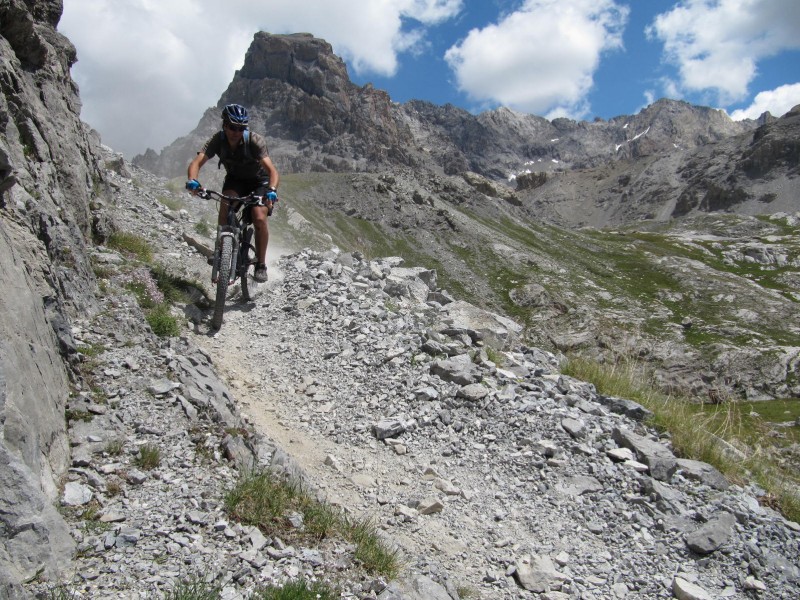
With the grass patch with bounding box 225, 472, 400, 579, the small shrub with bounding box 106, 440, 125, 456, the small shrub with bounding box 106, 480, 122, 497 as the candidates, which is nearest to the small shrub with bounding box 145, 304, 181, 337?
the small shrub with bounding box 106, 440, 125, 456

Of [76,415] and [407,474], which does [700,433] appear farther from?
[76,415]

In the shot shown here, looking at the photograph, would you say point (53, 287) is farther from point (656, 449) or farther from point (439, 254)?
point (439, 254)

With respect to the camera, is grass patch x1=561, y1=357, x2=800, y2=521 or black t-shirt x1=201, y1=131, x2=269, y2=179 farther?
black t-shirt x1=201, y1=131, x2=269, y2=179

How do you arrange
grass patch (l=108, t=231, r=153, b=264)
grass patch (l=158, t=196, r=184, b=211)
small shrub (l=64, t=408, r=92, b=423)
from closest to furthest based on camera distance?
1. small shrub (l=64, t=408, r=92, b=423)
2. grass patch (l=108, t=231, r=153, b=264)
3. grass patch (l=158, t=196, r=184, b=211)

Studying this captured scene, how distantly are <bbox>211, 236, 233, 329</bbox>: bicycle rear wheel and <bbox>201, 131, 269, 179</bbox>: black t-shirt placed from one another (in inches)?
65.7

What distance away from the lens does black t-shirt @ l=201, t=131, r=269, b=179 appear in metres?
11.3

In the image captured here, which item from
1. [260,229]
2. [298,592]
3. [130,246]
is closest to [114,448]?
[298,592]

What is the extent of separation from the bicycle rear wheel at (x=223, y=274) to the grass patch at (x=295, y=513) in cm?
627

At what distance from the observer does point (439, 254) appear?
426 feet

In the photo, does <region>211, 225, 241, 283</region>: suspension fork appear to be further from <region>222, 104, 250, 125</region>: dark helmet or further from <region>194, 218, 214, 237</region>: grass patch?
<region>194, 218, 214, 237</region>: grass patch

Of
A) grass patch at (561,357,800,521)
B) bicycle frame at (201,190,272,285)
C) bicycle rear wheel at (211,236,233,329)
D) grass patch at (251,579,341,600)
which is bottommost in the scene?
grass patch at (251,579,341,600)

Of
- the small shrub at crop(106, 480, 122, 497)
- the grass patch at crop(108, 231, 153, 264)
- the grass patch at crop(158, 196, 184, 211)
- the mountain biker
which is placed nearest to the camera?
the small shrub at crop(106, 480, 122, 497)

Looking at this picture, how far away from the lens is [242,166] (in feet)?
38.5

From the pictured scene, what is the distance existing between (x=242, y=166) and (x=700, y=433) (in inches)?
412
